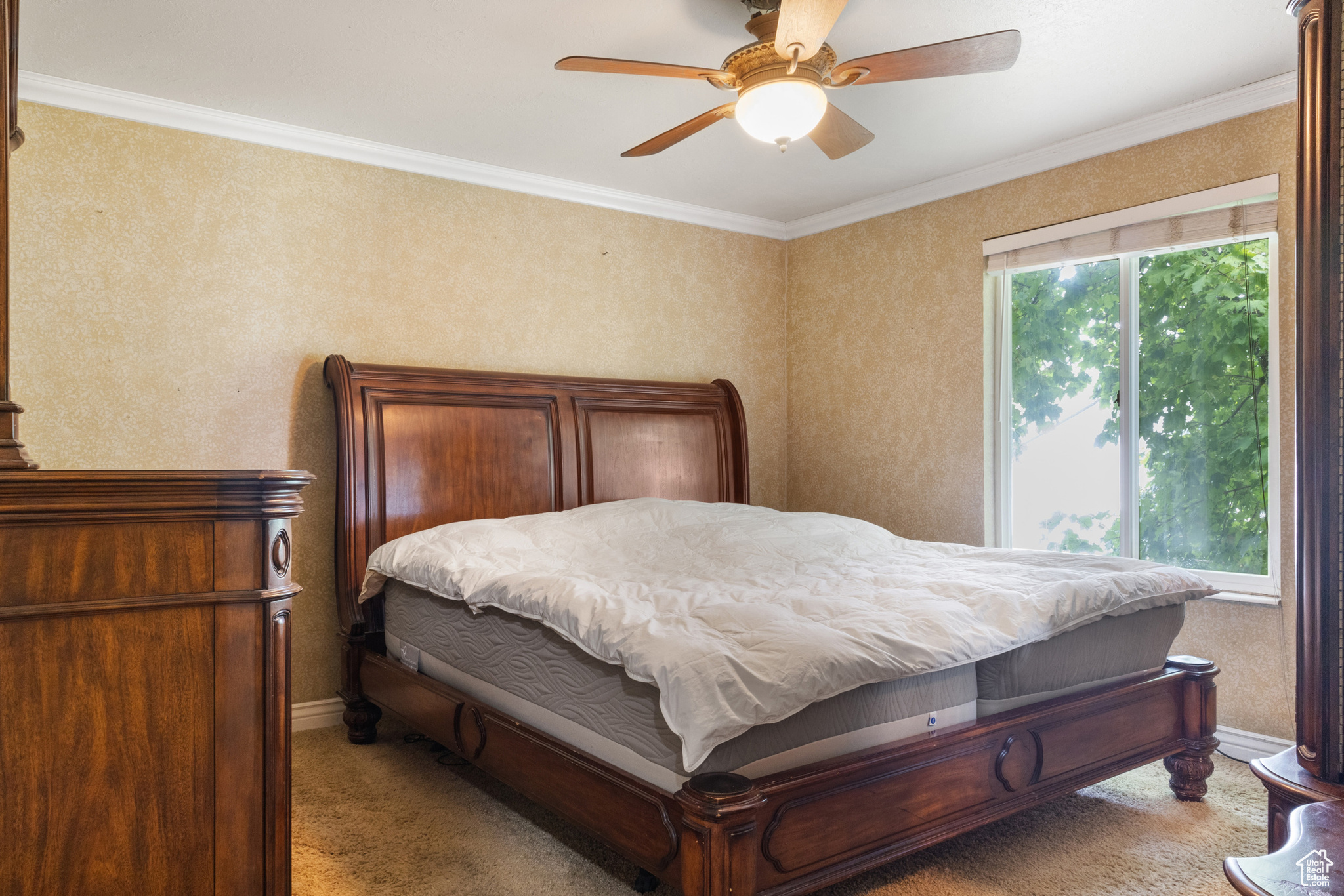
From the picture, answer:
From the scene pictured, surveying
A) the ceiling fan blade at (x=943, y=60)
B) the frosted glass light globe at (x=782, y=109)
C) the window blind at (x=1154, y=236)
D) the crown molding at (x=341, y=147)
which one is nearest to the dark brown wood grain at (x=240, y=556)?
the frosted glass light globe at (x=782, y=109)

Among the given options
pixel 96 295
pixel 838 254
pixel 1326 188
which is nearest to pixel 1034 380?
pixel 838 254

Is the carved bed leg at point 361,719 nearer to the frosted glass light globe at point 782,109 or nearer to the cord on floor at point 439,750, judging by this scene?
the cord on floor at point 439,750

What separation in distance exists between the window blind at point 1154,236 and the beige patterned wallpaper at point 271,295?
70.0 inches

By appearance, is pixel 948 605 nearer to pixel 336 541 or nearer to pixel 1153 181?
pixel 1153 181

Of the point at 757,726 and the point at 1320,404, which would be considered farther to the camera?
the point at 757,726

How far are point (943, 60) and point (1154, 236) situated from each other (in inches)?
67.2

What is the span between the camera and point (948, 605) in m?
2.13

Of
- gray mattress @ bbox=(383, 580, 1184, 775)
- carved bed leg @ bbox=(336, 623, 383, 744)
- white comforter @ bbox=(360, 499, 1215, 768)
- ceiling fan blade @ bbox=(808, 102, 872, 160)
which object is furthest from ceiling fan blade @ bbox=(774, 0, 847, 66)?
carved bed leg @ bbox=(336, 623, 383, 744)

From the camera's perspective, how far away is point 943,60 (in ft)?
7.07

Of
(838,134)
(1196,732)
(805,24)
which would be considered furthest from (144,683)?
(1196,732)

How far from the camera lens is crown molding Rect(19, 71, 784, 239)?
3.02m

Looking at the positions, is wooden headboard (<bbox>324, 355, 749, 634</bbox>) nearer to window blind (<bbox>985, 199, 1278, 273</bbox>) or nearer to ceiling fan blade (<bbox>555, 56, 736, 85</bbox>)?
window blind (<bbox>985, 199, 1278, 273</bbox>)

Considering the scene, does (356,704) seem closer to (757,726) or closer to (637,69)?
(757,726)

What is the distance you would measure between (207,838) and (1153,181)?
3718mm
